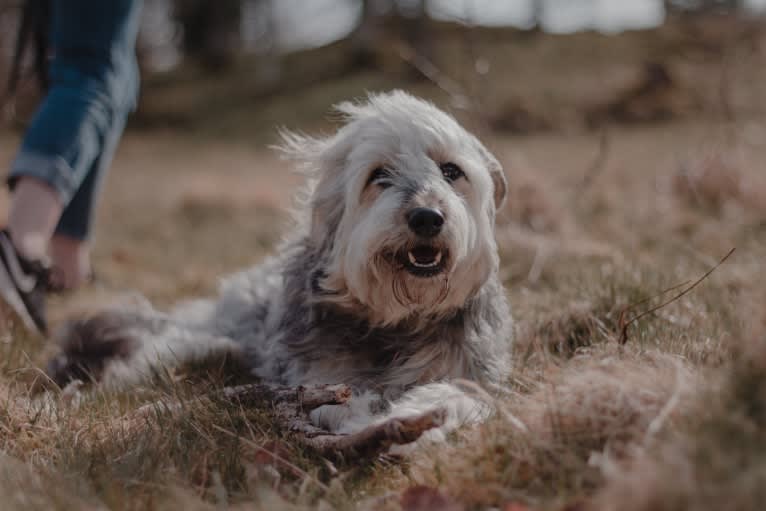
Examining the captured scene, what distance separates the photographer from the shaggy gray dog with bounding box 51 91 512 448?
3002 mm

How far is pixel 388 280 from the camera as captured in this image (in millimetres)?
3102

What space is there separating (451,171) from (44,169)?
6.52ft

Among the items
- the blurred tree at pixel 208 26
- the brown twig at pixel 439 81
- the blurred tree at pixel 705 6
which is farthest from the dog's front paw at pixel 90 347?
the blurred tree at pixel 208 26

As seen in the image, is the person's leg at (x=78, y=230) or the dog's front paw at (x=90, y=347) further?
the person's leg at (x=78, y=230)

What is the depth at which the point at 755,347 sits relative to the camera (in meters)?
1.84

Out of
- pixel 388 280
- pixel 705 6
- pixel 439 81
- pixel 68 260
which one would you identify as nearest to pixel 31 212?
pixel 68 260

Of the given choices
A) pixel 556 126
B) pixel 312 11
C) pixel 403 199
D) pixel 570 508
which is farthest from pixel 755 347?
pixel 312 11

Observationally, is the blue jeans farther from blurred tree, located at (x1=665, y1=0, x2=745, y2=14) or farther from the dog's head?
blurred tree, located at (x1=665, y1=0, x2=745, y2=14)

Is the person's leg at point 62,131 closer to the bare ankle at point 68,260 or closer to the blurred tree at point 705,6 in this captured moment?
the bare ankle at point 68,260

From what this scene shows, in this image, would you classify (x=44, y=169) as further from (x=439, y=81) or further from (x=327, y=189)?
(x=439, y=81)

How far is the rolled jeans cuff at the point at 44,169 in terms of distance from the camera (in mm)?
3859

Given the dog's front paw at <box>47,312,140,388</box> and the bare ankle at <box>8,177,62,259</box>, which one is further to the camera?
the bare ankle at <box>8,177,62,259</box>

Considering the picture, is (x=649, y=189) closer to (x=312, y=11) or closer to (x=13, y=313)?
(x=13, y=313)

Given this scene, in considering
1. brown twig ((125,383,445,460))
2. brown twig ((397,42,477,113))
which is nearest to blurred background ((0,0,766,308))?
brown twig ((397,42,477,113))
